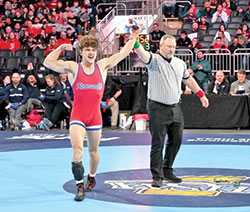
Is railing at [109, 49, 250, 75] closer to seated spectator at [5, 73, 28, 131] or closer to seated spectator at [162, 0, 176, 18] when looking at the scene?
seated spectator at [5, 73, 28, 131]

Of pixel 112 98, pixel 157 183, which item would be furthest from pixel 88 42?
pixel 112 98

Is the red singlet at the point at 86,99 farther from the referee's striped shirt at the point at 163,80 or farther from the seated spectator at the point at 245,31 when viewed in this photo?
the seated spectator at the point at 245,31

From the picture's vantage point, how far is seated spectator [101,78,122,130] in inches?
643

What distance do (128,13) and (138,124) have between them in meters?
7.34

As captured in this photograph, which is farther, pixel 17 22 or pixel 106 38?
pixel 17 22

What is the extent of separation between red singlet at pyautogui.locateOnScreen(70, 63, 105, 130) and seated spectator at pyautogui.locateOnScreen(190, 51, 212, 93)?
934 cm

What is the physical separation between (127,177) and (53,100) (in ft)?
26.8

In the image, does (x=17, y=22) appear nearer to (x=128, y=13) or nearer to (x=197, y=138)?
(x=128, y=13)

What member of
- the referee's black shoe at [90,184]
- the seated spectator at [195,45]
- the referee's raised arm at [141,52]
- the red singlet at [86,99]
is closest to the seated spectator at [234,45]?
the seated spectator at [195,45]

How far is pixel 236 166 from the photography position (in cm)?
957

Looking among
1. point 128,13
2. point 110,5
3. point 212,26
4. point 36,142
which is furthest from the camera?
point 110,5

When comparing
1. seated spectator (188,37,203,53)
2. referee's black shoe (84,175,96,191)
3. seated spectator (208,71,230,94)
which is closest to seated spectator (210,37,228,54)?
seated spectator (188,37,203,53)

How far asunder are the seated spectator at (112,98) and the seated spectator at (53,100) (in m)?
1.11

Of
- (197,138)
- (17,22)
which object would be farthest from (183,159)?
(17,22)
